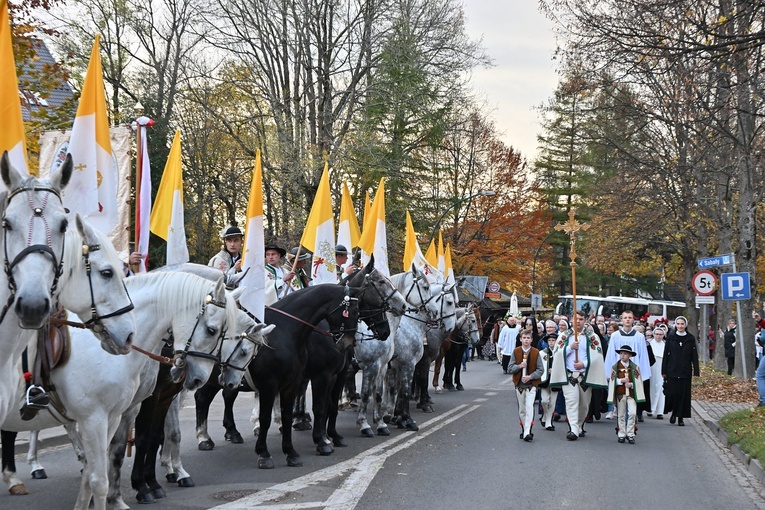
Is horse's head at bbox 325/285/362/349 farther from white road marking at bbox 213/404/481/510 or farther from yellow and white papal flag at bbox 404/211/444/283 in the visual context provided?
yellow and white papal flag at bbox 404/211/444/283

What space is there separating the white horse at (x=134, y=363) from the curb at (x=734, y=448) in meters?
6.98

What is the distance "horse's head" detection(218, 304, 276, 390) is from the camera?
9.12 m

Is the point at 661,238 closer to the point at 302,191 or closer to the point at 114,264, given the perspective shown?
the point at 302,191

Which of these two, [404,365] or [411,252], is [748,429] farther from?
[411,252]

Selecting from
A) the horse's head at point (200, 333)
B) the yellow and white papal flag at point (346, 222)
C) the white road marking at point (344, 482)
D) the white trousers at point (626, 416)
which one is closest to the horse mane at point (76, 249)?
the horse's head at point (200, 333)

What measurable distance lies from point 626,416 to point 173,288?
29.8 ft

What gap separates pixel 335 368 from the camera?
11438 mm

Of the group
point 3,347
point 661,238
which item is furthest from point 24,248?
point 661,238

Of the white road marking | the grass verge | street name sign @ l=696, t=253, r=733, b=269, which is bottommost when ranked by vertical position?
the grass verge

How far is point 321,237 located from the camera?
14.0m

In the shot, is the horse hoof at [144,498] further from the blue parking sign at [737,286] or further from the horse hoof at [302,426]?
the blue parking sign at [737,286]

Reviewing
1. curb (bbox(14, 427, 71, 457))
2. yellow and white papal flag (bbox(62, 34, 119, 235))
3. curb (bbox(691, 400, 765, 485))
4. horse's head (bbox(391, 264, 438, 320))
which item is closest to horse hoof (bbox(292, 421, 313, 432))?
horse's head (bbox(391, 264, 438, 320))

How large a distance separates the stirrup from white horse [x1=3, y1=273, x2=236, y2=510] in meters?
0.39

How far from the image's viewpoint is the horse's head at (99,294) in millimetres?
5434
